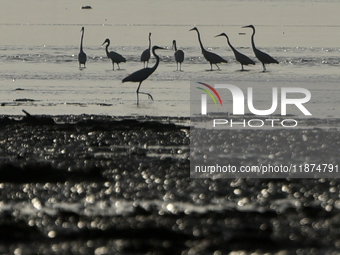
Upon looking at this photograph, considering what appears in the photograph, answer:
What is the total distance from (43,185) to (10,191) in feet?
1.38

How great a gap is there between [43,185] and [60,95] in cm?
949

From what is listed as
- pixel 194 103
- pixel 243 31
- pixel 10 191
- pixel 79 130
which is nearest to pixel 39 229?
pixel 10 191

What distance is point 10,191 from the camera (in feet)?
23.4

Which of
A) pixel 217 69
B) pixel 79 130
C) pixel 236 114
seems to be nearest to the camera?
pixel 79 130

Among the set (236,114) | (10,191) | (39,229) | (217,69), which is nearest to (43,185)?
(10,191)

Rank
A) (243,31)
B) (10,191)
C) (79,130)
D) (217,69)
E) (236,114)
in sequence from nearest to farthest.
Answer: (10,191) → (79,130) → (236,114) → (217,69) → (243,31)

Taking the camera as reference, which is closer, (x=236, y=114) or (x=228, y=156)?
(x=228, y=156)

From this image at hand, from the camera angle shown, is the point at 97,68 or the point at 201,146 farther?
the point at 97,68

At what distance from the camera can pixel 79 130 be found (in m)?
11.3

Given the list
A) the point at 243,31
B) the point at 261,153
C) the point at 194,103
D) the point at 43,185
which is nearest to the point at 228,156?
the point at 261,153

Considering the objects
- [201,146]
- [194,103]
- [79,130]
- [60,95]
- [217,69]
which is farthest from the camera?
[217,69]

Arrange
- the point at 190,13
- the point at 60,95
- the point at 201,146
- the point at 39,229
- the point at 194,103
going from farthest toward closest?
the point at 190,13
the point at 60,95
the point at 194,103
the point at 201,146
the point at 39,229

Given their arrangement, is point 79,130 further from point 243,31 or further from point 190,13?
point 190,13

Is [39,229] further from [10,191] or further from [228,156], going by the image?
[228,156]
